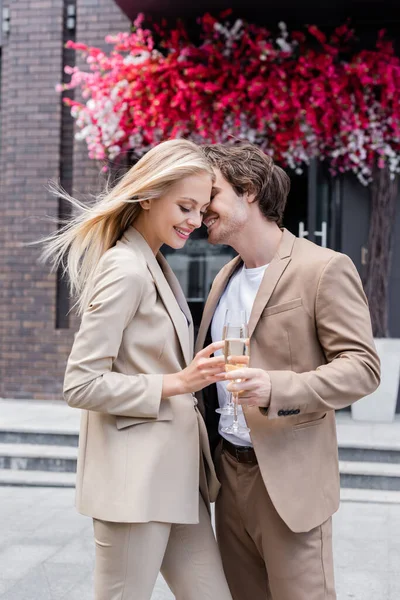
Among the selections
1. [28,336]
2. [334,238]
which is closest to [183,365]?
[334,238]

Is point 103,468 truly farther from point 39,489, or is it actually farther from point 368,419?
point 368,419

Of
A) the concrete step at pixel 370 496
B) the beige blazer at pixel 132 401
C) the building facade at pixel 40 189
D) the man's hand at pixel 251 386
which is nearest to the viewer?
the man's hand at pixel 251 386

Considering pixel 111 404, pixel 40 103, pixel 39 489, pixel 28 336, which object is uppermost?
pixel 40 103

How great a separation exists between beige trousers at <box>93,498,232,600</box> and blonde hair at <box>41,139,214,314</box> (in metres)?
0.64

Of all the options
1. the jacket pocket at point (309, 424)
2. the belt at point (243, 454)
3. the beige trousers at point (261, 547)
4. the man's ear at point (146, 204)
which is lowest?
the beige trousers at point (261, 547)

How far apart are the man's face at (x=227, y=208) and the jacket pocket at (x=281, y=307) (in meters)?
0.29

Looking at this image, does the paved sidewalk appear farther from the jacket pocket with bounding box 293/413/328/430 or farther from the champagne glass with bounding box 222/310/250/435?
the champagne glass with bounding box 222/310/250/435

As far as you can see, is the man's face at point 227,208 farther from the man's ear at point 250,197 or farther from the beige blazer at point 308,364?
the beige blazer at point 308,364

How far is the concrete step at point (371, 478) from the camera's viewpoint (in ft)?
18.5

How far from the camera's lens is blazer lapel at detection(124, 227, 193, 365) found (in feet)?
6.84

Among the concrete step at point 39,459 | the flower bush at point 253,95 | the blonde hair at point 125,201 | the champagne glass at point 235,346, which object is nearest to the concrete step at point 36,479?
the concrete step at point 39,459

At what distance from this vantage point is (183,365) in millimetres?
2133

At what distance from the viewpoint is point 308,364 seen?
214 centimetres

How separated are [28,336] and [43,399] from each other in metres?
0.70
